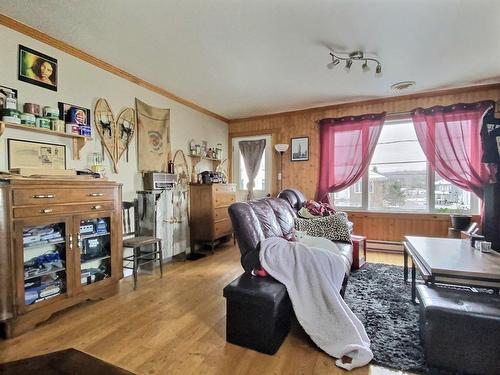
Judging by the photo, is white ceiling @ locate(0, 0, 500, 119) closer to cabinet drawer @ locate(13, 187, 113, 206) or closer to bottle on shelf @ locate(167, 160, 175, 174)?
bottle on shelf @ locate(167, 160, 175, 174)

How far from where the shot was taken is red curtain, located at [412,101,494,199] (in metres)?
3.94

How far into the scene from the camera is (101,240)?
2740 millimetres

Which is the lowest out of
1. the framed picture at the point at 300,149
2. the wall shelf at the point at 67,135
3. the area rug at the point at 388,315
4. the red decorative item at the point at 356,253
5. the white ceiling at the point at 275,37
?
the area rug at the point at 388,315

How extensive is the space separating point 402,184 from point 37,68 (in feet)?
16.8

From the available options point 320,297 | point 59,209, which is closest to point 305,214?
point 320,297

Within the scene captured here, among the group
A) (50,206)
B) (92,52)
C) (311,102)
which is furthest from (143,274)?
(311,102)

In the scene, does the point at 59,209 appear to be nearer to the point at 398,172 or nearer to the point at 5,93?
the point at 5,93

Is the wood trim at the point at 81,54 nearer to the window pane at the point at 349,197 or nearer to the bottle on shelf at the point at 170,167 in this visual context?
the bottle on shelf at the point at 170,167

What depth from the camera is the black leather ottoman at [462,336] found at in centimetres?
150

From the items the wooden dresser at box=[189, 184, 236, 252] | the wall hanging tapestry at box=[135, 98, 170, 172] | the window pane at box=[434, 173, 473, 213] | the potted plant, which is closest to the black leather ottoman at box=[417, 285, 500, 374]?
the potted plant

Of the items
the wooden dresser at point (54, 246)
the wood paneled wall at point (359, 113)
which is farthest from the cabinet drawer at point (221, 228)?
the wooden dresser at point (54, 246)

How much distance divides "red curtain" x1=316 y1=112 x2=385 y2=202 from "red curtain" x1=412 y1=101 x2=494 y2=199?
0.66m

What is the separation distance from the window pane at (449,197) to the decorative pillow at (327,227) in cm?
197

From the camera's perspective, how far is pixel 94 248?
2662 millimetres
